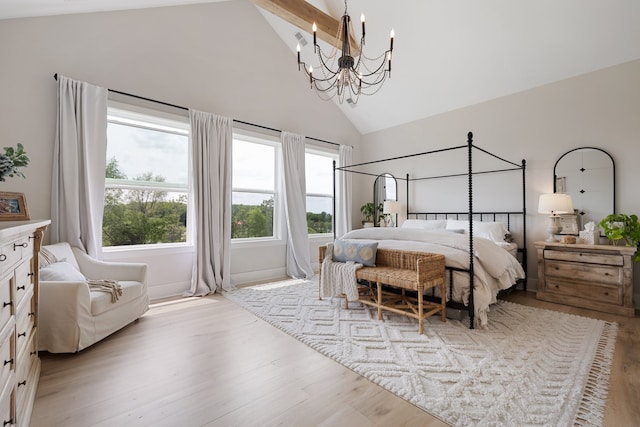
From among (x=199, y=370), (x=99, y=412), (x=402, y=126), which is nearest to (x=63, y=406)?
(x=99, y=412)

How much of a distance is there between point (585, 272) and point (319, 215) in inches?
148

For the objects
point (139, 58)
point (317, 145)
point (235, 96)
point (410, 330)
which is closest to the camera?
point (410, 330)

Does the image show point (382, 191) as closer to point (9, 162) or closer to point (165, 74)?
point (165, 74)

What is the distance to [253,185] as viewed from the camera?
4.68m

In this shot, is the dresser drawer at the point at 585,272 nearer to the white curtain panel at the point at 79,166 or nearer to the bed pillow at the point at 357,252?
the bed pillow at the point at 357,252

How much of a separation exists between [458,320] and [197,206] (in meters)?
3.22

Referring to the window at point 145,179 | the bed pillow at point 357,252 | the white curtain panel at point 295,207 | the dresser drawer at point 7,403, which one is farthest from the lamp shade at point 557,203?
the dresser drawer at point 7,403

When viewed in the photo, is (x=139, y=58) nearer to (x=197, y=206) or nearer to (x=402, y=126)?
(x=197, y=206)

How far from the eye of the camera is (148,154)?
371 centimetres

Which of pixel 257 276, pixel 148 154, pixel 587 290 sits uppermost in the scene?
pixel 148 154

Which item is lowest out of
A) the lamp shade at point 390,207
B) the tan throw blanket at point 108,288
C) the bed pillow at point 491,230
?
the tan throw blanket at point 108,288

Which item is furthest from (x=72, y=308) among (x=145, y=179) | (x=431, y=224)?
(x=431, y=224)

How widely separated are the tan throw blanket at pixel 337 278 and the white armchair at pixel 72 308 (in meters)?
1.81

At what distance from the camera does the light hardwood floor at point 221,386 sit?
4.95 feet
